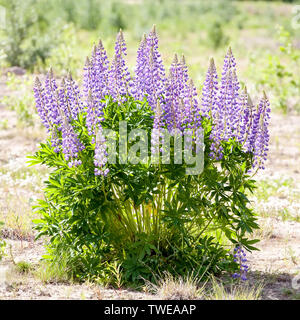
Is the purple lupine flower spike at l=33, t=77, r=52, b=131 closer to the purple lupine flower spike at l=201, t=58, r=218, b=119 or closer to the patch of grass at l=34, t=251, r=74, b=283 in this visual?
the patch of grass at l=34, t=251, r=74, b=283

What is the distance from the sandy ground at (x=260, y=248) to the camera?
4277 millimetres

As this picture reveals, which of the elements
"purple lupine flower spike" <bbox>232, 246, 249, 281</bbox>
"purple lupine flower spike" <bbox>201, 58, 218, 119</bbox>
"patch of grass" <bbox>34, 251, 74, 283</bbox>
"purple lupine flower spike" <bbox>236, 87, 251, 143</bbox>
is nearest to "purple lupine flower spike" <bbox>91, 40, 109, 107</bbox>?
"purple lupine flower spike" <bbox>201, 58, 218, 119</bbox>

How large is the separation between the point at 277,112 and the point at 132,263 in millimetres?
7508

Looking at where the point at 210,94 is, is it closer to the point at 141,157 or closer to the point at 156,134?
the point at 156,134

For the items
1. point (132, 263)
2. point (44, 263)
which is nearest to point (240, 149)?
point (132, 263)

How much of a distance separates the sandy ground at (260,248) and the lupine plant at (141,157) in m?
0.27

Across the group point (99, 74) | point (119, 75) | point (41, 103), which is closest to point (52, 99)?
point (41, 103)

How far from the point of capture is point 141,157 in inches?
162

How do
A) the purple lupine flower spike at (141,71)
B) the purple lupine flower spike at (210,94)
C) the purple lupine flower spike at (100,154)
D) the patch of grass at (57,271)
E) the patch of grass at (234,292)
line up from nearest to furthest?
the purple lupine flower spike at (100,154), the patch of grass at (234,292), the purple lupine flower spike at (210,94), the purple lupine flower spike at (141,71), the patch of grass at (57,271)

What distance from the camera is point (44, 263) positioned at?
15.0 ft

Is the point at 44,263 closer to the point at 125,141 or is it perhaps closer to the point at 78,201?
the point at 78,201

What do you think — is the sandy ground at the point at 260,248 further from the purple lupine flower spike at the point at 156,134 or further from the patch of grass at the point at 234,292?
the purple lupine flower spike at the point at 156,134

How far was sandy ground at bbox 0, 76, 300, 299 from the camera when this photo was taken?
14.0 ft

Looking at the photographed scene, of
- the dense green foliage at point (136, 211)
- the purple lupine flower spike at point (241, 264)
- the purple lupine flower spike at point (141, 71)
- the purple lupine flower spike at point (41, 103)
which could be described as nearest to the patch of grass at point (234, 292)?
the purple lupine flower spike at point (241, 264)
